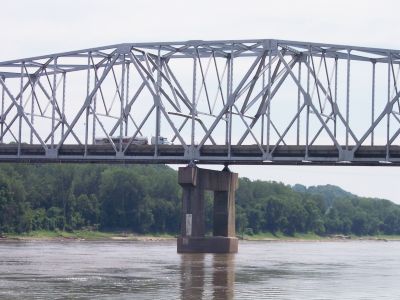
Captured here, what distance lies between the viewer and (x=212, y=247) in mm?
102375

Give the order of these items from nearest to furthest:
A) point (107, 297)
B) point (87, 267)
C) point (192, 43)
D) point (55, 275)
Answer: point (107, 297) < point (55, 275) < point (87, 267) < point (192, 43)

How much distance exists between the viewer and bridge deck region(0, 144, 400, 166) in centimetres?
10450

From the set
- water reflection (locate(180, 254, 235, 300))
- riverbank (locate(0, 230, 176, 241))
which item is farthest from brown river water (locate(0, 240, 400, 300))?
riverbank (locate(0, 230, 176, 241))

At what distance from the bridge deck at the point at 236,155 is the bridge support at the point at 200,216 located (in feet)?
9.41

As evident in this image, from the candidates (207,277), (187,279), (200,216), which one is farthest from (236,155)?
(187,279)

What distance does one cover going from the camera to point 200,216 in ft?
335

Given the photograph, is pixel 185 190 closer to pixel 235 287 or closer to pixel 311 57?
pixel 311 57

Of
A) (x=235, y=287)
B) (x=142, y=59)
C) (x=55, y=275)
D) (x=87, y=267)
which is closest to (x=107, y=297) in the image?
(x=235, y=287)

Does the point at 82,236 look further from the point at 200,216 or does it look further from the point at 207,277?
the point at 207,277

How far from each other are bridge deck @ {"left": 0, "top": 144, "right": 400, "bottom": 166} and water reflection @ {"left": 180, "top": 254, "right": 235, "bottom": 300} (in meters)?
14.5

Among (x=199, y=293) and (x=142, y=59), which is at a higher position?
(x=142, y=59)

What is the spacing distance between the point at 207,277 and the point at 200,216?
119ft

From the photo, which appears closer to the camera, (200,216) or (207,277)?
(207,277)

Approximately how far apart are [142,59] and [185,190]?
20.3 meters
